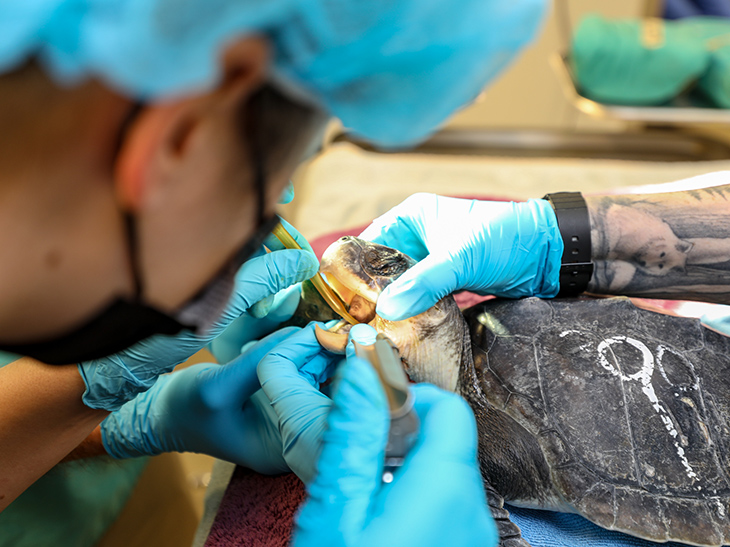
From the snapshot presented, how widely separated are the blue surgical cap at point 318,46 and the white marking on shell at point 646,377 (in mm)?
709

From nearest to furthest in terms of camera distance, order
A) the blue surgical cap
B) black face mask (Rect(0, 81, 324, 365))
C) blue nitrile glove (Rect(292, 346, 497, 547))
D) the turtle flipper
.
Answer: the blue surgical cap
black face mask (Rect(0, 81, 324, 365))
blue nitrile glove (Rect(292, 346, 497, 547))
the turtle flipper

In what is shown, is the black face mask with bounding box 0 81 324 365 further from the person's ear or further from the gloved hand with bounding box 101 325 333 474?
the gloved hand with bounding box 101 325 333 474

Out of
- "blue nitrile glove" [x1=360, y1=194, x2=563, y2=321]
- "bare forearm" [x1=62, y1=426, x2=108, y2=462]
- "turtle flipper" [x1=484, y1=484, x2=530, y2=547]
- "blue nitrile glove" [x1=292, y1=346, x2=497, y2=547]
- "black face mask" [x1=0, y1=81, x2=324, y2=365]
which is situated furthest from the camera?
"bare forearm" [x1=62, y1=426, x2=108, y2=462]

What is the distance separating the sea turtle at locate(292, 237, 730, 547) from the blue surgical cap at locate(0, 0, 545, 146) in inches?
23.9

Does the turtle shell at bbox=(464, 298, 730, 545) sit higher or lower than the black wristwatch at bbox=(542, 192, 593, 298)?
lower

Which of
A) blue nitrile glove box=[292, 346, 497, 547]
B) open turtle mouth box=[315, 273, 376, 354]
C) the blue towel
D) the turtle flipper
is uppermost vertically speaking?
blue nitrile glove box=[292, 346, 497, 547]

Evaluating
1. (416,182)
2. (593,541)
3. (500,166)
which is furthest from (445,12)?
(500,166)

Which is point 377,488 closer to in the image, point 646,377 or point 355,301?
point 355,301

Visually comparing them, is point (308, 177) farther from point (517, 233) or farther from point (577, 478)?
point (577, 478)

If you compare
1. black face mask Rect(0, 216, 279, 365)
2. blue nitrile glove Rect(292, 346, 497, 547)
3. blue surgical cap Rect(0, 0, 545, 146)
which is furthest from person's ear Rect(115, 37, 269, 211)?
blue nitrile glove Rect(292, 346, 497, 547)

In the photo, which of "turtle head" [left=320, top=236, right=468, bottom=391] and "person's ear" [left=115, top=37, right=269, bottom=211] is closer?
"person's ear" [left=115, top=37, right=269, bottom=211]

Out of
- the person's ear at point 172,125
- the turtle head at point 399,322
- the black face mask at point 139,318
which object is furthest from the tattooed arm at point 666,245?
the person's ear at point 172,125

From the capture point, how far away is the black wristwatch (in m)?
1.14

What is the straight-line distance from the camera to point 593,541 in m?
0.94
